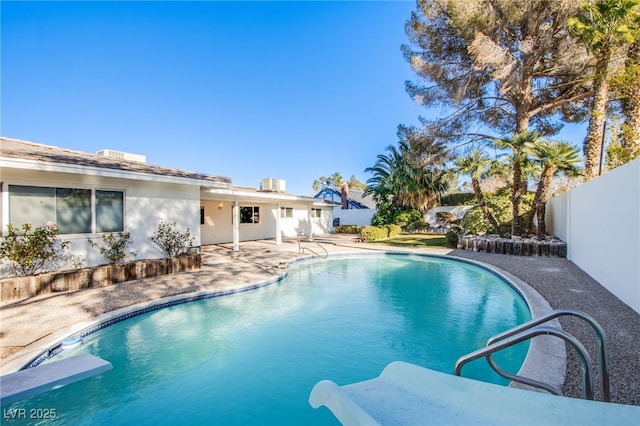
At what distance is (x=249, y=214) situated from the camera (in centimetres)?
2128

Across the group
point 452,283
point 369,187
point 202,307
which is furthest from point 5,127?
point 369,187

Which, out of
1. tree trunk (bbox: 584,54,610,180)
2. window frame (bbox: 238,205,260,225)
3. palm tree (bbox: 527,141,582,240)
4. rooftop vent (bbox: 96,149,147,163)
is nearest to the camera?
rooftop vent (bbox: 96,149,147,163)

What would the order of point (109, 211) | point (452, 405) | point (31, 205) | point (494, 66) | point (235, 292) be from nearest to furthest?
point (452, 405) < point (31, 205) < point (235, 292) < point (109, 211) < point (494, 66)

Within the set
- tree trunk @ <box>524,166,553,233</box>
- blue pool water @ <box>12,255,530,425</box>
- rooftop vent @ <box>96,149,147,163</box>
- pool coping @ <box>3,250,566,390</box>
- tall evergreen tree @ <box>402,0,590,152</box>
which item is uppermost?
tall evergreen tree @ <box>402,0,590,152</box>

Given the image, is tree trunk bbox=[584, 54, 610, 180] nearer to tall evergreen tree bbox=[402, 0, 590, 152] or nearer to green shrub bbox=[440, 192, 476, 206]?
tall evergreen tree bbox=[402, 0, 590, 152]

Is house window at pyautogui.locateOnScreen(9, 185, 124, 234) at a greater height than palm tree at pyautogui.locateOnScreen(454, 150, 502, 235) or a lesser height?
lesser

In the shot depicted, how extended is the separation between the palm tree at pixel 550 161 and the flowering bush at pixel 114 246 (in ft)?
55.8

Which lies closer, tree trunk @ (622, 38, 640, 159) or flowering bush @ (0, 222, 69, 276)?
flowering bush @ (0, 222, 69, 276)

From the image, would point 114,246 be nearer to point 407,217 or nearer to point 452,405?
point 452,405

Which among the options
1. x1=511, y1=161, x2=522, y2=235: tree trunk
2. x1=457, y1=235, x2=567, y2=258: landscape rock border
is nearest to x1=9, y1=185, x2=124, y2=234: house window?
x1=457, y1=235, x2=567, y2=258: landscape rock border

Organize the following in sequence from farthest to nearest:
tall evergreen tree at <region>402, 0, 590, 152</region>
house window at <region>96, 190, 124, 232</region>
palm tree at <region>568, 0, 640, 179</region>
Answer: tall evergreen tree at <region>402, 0, 590, 152</region>, palm tree at <region>568, 0, 640, 179</region>, house window at <region>96, 190, 124, 232</region>

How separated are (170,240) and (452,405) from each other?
10.9m

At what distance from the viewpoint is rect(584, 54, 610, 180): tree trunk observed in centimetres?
1312

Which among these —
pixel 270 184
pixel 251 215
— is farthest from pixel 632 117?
pixel 251 215
